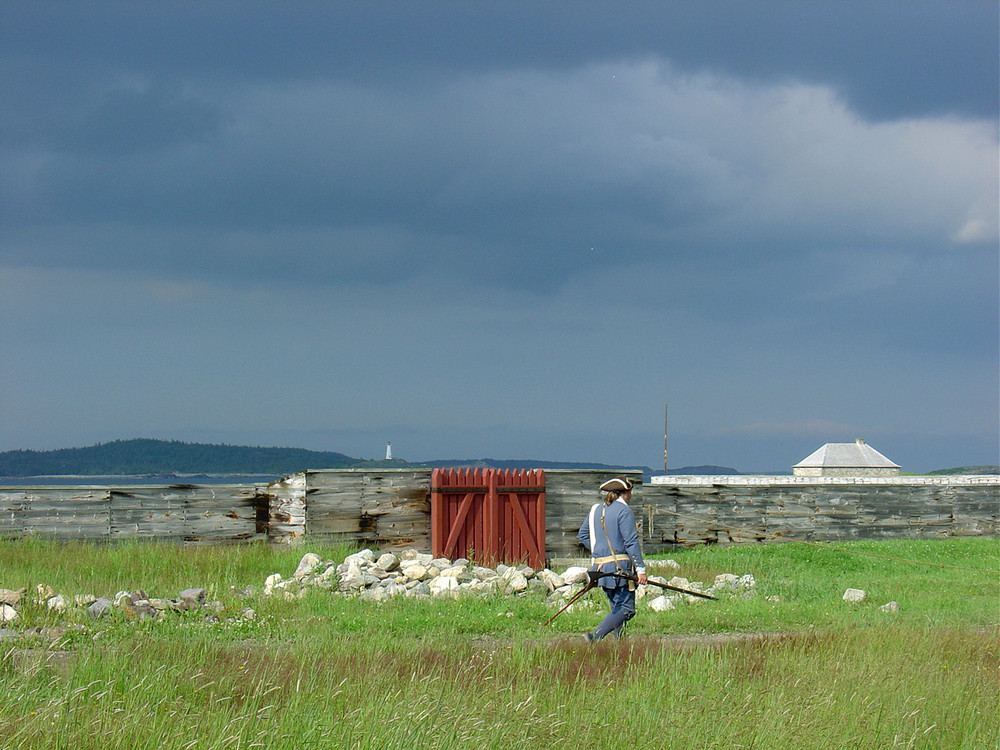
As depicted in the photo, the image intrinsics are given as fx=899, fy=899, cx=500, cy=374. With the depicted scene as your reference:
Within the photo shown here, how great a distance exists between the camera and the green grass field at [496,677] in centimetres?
554

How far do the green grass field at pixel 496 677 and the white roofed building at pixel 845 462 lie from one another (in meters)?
33.0

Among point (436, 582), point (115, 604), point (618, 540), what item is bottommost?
point (436, 582)

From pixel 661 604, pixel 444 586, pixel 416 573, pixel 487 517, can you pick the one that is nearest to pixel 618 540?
pixel 661 604

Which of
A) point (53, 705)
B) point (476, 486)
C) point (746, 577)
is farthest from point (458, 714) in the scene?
point (476, 486)

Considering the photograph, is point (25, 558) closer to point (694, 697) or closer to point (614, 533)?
point (614, 533)

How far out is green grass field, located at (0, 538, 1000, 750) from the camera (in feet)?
18.2

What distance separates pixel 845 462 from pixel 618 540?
39871 millimetres

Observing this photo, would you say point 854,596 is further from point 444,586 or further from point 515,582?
point 444,586

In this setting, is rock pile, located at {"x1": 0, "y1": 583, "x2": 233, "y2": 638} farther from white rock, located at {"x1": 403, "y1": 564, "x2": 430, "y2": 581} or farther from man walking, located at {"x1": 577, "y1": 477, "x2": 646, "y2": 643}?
man walking, located at {"x1": 577, "y1": 477, "x2": 646, "y2": 643}

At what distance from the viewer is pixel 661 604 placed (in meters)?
12.8

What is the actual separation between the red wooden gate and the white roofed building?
30077mm

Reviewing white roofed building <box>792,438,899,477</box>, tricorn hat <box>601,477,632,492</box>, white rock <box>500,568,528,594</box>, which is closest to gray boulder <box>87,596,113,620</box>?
white rock <box>500,568,528,594</box>

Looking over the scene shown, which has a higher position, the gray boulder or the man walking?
the man walking

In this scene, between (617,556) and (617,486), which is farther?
(617,486)
